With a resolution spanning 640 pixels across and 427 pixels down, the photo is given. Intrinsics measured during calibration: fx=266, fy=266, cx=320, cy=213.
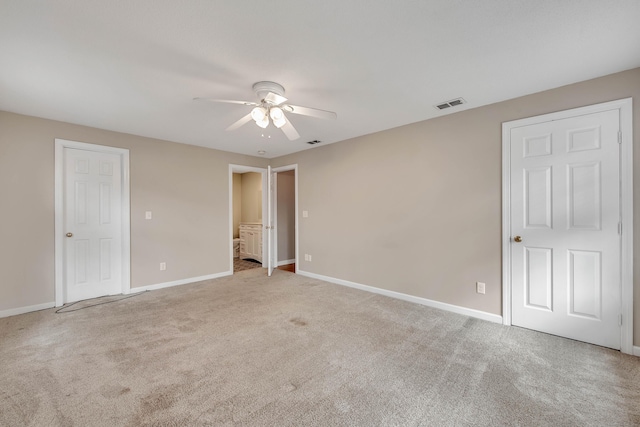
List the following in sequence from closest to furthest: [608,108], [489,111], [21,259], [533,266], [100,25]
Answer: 1. [100,25]
2. [608,108]
3. [533,266]
4. [489,111]
5. [21,259]

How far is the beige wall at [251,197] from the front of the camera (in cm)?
673

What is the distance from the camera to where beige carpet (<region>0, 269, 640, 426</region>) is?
1.58 meters

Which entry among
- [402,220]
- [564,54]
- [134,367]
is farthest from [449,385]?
[564,54]

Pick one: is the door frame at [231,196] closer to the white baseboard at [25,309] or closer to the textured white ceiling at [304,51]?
the textured white ceiling at [304,51]

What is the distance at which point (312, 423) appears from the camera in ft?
4.94

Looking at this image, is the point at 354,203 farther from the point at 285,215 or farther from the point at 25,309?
the point at 25,309

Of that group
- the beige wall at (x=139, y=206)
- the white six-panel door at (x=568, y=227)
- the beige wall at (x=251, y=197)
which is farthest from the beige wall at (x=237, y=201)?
the white six-panel door at (x=568, y=227)

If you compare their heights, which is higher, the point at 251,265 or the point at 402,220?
the point at 402,220

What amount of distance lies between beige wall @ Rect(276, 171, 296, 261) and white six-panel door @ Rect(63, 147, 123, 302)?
2.87 meters

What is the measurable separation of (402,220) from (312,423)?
105 inches

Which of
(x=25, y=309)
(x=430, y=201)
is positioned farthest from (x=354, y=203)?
(x=25, y=309)

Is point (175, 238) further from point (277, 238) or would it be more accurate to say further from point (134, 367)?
point (134, 367)

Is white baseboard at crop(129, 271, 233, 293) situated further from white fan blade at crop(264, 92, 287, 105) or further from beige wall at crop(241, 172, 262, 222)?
white fan blade at crop(264, 92, 287, 105)

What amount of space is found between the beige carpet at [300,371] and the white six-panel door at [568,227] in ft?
0.81
